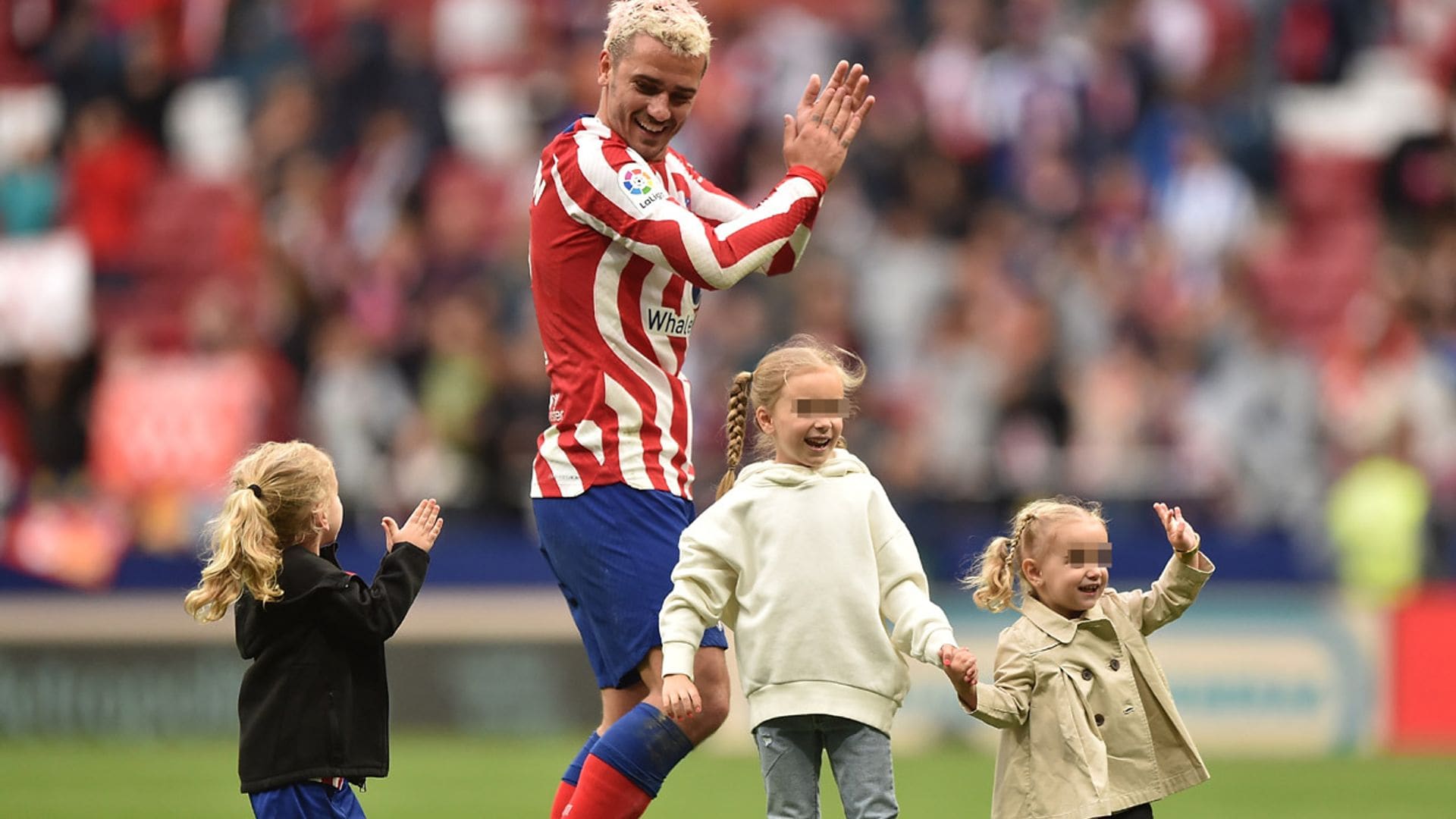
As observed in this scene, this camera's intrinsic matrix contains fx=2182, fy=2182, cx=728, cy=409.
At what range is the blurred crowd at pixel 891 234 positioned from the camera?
46.4 ft

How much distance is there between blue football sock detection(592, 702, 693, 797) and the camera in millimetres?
6078

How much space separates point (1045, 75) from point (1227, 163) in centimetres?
154

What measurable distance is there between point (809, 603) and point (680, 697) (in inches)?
17.7

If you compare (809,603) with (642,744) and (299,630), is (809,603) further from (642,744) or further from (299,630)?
(299,630)

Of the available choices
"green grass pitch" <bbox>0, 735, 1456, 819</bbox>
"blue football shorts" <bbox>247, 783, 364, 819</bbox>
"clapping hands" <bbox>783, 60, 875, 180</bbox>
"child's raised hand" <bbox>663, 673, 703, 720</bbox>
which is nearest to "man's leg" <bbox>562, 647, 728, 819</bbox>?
"child's raised hand" <bbox>663, 673, 703, 720</bbox>

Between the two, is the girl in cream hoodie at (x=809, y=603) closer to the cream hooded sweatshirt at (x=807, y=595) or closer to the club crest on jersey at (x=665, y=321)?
the cream hooded sweatshirt at (x=807, y=595)

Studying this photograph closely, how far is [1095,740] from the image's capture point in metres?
5.73

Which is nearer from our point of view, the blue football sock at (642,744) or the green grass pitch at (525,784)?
the blue football sock at (642,744)

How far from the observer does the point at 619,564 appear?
20.1ft

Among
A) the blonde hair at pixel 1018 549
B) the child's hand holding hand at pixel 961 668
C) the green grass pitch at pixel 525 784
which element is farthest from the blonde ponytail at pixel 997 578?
the green grass pitch at pixel 525 784

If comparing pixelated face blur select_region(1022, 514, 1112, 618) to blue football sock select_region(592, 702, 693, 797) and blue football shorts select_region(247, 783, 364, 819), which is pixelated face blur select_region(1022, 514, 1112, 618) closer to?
blue football sock select_region(592, 702, 693, 797)

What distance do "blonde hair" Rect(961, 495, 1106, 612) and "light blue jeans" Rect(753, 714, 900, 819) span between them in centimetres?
48

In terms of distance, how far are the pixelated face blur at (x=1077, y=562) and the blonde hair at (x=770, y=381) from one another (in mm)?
658

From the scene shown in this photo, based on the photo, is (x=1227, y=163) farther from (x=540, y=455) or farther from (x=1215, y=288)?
(x=540, y=455)
